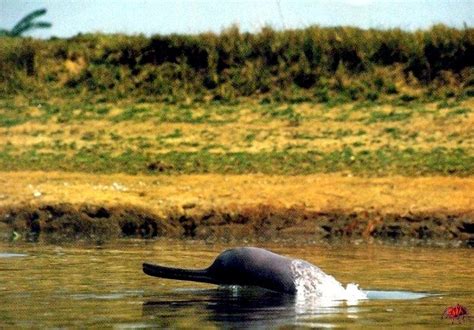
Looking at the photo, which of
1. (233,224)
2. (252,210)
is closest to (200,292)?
(233,224)

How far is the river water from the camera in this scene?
34.7 ft

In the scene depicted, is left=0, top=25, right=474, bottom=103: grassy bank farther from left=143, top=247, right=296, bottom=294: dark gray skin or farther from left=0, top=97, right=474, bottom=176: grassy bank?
left=143, top=247, right=296, bottom=294: dark gray skin

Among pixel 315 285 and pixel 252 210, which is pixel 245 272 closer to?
pixel 315 285

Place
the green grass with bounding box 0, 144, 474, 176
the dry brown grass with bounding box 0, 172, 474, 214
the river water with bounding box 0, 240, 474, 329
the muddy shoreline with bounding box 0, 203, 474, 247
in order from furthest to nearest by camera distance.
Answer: the green grass with bounding box 0, 144, 474, 176 < the dry brown grass with bounding box 0, 172, 474, 214 < the muddy shoreline with bounding box 0, 203, 474, 247 < the river water with bounding box 0, 240, 474, 329

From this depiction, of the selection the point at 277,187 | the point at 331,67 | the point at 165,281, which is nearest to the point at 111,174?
the point at 277,187

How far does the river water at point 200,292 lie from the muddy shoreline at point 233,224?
6.42 ft

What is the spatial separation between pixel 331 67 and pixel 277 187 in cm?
824

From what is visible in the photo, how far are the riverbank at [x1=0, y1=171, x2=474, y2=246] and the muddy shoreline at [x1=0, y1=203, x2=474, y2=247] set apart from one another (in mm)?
12

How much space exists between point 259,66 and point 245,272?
17399mm

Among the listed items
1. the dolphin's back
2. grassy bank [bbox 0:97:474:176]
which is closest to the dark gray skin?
the dolphin's back

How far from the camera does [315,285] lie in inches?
478

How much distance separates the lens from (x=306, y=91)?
92.0 feet

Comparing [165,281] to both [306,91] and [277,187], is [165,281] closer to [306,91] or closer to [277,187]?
[277,187]

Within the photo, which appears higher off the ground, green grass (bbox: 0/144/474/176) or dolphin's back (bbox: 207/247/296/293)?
green grass (bbox: 0/144/474/176)
